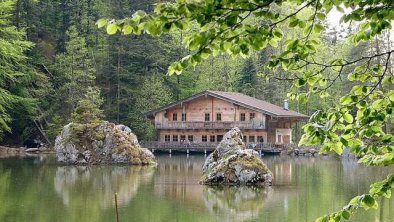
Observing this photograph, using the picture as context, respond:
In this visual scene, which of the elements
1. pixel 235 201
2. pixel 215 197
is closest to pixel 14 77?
pixel 215 197

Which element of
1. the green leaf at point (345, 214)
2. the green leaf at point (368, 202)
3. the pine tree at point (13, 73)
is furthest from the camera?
the pine tree at point (13, 73)

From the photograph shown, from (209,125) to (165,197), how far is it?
3192 centimetres

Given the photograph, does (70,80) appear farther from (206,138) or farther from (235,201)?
(235,201)

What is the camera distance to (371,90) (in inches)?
171

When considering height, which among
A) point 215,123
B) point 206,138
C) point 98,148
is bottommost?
point 98,148

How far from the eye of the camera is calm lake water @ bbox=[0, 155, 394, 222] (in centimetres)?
1452

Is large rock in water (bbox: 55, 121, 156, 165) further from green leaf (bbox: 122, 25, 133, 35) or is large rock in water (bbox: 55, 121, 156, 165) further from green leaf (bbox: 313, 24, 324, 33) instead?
green leaf (bbox: 122, 25, 133, 35)

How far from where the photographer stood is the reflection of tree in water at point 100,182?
17.6m

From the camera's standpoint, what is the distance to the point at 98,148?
33.2 metres

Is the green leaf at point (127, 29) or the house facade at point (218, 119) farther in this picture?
the house facade at point (218, 119)

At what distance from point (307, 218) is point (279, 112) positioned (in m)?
34.3

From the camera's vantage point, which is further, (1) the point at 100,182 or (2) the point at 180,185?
(1) the point at 100,182

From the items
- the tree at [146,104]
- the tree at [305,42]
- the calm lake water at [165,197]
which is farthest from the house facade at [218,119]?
the tree at [305,42]

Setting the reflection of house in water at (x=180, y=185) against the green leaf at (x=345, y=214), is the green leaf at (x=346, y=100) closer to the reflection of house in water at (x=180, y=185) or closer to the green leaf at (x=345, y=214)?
the green leaf at (x=345, y=214)
